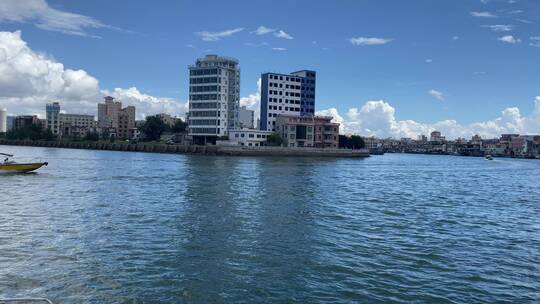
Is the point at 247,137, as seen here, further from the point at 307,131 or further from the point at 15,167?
the point at 15,167

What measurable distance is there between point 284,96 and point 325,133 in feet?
67.9

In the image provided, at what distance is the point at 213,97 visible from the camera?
123 m

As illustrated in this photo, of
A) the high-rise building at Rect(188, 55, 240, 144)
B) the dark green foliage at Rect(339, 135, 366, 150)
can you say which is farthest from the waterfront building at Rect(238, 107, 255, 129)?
the dark green foliage at Rect(339, 135, 366, 150)

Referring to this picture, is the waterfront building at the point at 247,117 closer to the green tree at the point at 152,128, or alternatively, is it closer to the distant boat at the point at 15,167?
the green tree at the point at 152,128

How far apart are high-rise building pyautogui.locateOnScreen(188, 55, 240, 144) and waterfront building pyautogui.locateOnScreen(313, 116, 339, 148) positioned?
961 inches

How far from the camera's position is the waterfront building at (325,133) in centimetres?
12788

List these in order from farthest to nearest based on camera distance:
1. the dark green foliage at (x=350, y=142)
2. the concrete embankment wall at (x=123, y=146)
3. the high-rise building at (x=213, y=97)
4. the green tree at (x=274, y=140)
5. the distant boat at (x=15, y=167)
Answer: the dark green foliage at (x=350, y=142), the high-rise building at (x=213, y=97), the green tree at (x=274, y=140), the concrete embankment wall at (x=123, y=146), the distant boat at (x=15, y=167)

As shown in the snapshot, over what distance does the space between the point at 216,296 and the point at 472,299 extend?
22.6 ft

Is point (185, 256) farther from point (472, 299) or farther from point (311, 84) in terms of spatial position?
point (311, 84)

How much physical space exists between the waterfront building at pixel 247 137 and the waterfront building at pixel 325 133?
15.9 metres

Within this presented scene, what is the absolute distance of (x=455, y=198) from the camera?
3597cm

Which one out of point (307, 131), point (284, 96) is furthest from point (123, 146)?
point (307, 131)

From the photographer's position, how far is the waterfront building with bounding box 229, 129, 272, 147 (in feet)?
384

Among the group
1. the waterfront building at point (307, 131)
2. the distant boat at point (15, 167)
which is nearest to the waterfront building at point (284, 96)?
the waterfront building at point (307, 131)
